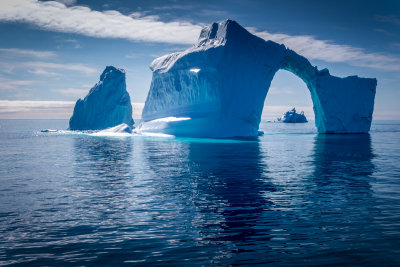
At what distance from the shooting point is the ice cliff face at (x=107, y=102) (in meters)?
51.4

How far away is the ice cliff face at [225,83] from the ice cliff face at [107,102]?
40.0ft

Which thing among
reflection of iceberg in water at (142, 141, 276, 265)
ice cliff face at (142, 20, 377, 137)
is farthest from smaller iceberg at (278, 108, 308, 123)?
reflection of iceberg in water at (142, 141, 276, 265)

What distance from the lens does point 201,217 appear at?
7.70 meters

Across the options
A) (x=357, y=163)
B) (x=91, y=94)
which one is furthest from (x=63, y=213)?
(x=91, y=94)

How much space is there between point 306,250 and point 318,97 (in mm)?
38232

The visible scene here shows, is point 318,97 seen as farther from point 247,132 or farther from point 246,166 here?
point 246,166

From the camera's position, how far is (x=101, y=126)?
176 feet

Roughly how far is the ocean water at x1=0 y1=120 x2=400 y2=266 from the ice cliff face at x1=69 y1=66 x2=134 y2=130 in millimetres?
38112

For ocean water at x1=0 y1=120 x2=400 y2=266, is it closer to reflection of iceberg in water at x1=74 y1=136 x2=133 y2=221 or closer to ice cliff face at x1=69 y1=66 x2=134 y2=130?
reflection of iceberg in water at x1=74 y1=136 x2=133 y2=221

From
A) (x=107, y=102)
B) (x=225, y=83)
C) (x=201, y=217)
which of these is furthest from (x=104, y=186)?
(x=107, y=102)

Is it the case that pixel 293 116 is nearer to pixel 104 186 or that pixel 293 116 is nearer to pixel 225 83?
pixel 225 83

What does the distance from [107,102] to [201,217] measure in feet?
155

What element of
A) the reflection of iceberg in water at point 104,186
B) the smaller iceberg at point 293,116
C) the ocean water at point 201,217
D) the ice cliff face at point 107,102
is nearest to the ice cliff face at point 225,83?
the ice cliff face at point 107,102

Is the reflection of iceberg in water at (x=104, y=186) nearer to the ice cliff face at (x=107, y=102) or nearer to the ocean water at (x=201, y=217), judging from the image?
the ocean water at (x=201, y=217)
